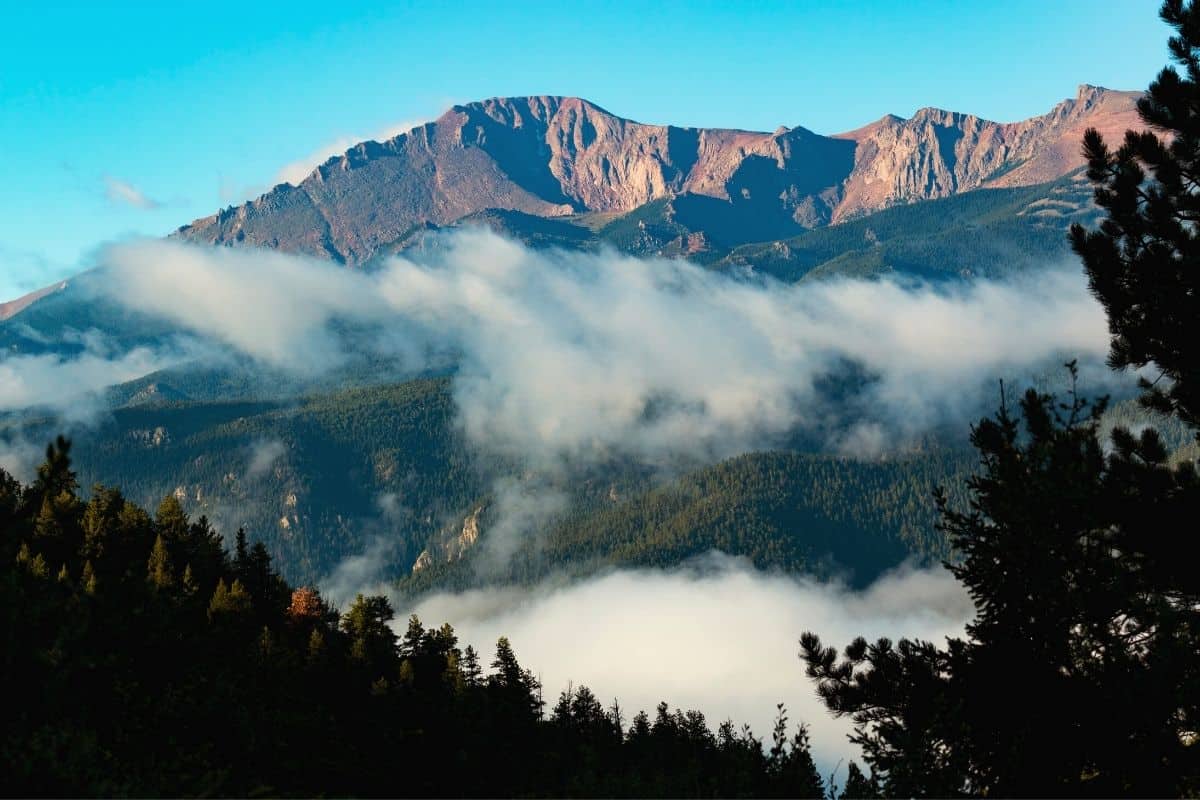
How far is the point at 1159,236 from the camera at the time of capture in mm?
27172

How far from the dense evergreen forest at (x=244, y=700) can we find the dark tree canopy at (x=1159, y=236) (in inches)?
502

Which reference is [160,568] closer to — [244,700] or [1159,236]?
[244,700]

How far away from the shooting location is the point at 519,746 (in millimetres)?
73562

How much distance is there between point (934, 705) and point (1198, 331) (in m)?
10.7

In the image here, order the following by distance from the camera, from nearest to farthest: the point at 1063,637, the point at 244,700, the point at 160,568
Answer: the point at 1063,637 < the point at 244,700 < the point at 160,568

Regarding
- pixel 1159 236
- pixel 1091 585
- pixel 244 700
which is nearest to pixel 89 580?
pixel 244 700

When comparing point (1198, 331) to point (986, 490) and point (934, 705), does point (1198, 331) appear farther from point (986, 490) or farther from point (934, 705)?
point (934, 705)

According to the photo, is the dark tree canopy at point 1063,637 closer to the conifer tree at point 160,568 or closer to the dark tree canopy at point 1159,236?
the dark tree canopy at point 1159,236

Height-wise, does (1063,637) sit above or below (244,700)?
below

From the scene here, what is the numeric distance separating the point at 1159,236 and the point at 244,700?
41183 millimetres

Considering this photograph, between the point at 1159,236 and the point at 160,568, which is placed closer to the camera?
the point at 1159,236

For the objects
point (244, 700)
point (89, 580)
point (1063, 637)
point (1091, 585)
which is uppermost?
point (89, 580)

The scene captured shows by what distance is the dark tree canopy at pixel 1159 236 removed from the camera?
26.5 m

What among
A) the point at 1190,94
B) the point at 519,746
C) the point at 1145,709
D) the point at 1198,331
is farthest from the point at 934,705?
the point at 519,746
